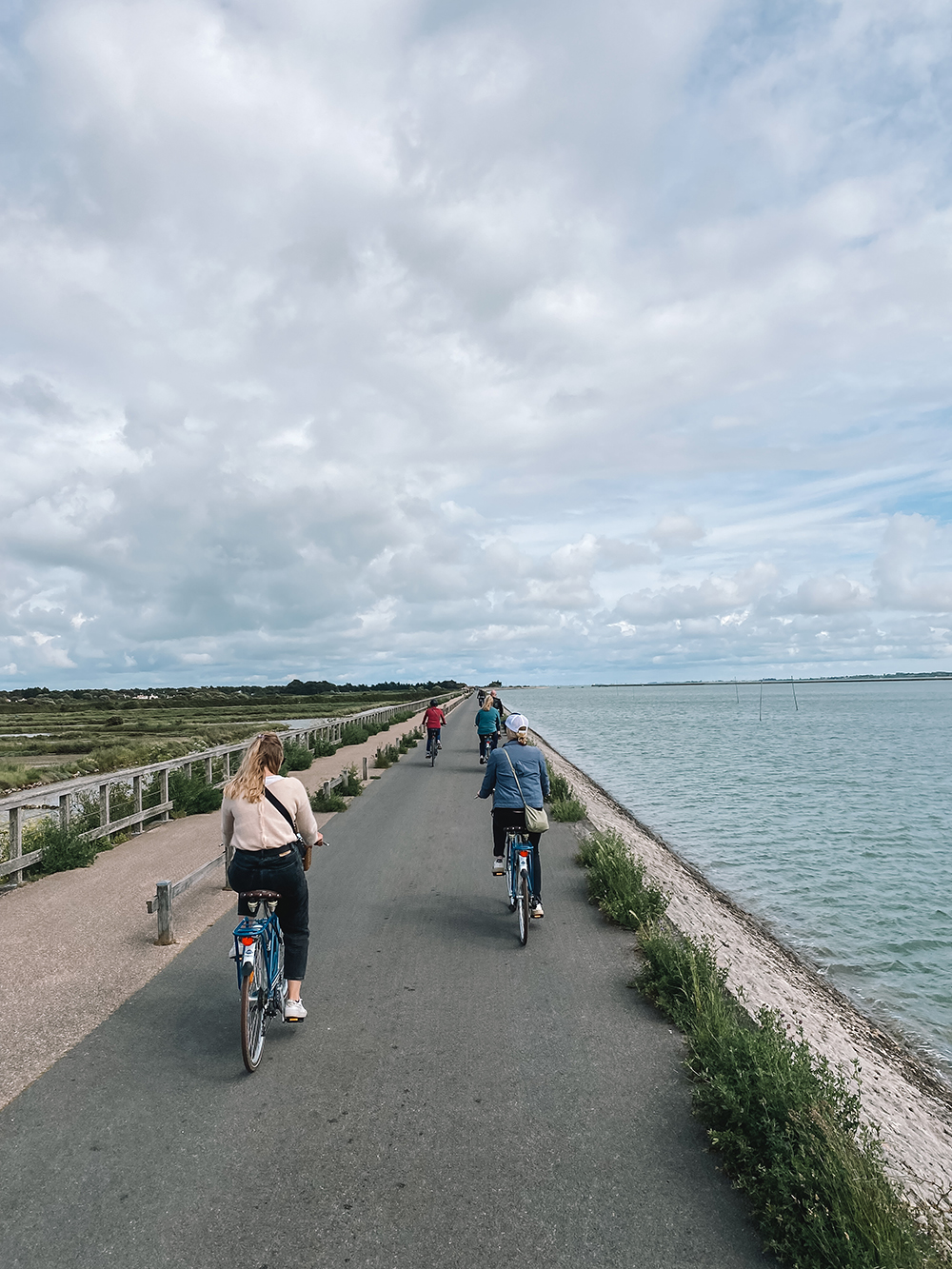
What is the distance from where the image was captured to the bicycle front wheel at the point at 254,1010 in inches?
185

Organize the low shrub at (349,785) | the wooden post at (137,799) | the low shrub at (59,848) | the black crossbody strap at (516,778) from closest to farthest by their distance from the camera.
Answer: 1. the black crossbody strap at (516,778)
2. the low shrub at (59,848)
3. the wooden post at (137,799)
4. the low shrub at (349,785)


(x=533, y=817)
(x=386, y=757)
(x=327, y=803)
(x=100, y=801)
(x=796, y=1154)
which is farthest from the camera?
(x=386, y=757)

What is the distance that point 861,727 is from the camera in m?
69.0

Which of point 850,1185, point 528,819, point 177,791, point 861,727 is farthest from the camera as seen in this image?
point 861,727

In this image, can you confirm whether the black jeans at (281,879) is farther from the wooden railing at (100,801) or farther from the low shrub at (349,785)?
the low shrub at (349,785)

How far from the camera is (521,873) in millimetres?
7430

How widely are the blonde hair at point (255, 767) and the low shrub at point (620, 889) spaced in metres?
4.15

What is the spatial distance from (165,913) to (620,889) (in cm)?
466

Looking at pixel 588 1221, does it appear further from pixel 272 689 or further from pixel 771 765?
pixel 272 689

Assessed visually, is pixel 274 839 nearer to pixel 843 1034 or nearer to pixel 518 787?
pixel 518 787

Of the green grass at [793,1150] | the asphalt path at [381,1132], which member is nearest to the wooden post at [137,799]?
the asphalt path at [381,1132]

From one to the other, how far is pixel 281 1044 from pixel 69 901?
4.92 meters

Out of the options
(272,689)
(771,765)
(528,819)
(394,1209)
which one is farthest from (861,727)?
(272,689)

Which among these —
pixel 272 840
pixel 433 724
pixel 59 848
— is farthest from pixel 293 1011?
pixel 433 724
